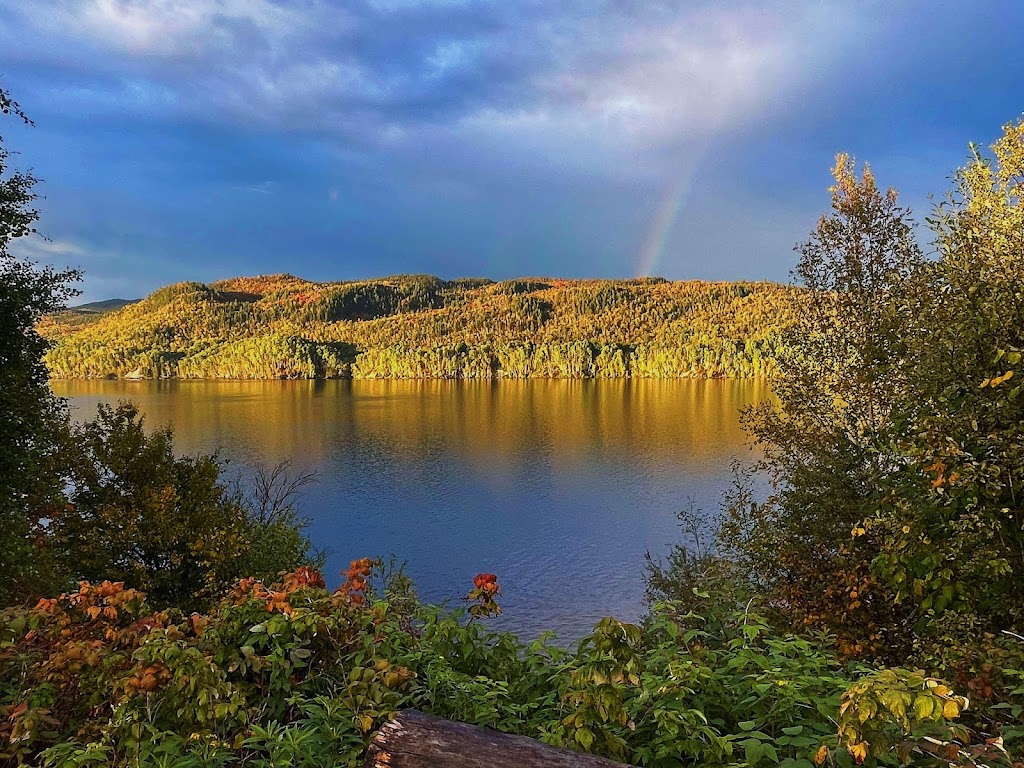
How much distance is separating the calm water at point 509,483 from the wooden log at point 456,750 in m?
20.4

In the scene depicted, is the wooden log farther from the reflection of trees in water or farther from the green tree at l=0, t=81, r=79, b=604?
the reflection of trees in water

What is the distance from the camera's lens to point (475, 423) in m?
89.2

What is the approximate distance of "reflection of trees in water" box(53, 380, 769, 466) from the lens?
A: 6388 cm

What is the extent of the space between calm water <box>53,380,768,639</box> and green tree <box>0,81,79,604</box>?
14.5 m

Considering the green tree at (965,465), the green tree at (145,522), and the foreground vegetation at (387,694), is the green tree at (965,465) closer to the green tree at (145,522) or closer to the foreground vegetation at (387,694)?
the foreground vegetation at (387,694)

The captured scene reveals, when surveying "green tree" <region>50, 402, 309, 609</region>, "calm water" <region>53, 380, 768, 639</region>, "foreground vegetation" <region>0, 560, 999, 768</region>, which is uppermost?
"foreground vegetation" <region>0, 560, 999, 768</region>

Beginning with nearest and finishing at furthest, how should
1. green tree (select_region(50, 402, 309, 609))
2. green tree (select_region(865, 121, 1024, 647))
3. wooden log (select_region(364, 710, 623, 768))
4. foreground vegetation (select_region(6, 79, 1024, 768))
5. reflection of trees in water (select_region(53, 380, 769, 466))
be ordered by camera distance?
wooden log (select_region(364, 710, 623, 768)) < foreground vegetation (select_region(6, 79, 1024, 768)) < green tree (select_region(865, 121, 1024, 647)) < green tree (select_region(50, 402, 309, 609)) < reflection of trees in water (select_region(53, 380, 769, 466))

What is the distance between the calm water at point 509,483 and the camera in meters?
29.7

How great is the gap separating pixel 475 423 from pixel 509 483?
3870 cm

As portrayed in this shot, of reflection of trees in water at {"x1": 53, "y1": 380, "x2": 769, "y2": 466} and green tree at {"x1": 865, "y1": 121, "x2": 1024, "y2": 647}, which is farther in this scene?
reflection of trees in water at {"x1": 53, "y1": 380, "x2": 769, "y2": 466}

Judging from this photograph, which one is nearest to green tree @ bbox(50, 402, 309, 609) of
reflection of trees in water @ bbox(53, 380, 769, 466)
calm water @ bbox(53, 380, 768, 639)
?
calm water @ bbox(53, 380, 768, 639)

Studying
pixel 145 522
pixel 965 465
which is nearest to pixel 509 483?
pixel 145 522

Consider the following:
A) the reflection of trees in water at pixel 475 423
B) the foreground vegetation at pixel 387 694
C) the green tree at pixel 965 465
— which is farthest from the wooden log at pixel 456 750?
the reflection of trees in water at pixel 475 423

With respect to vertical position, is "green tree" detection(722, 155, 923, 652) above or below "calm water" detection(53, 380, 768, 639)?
above
